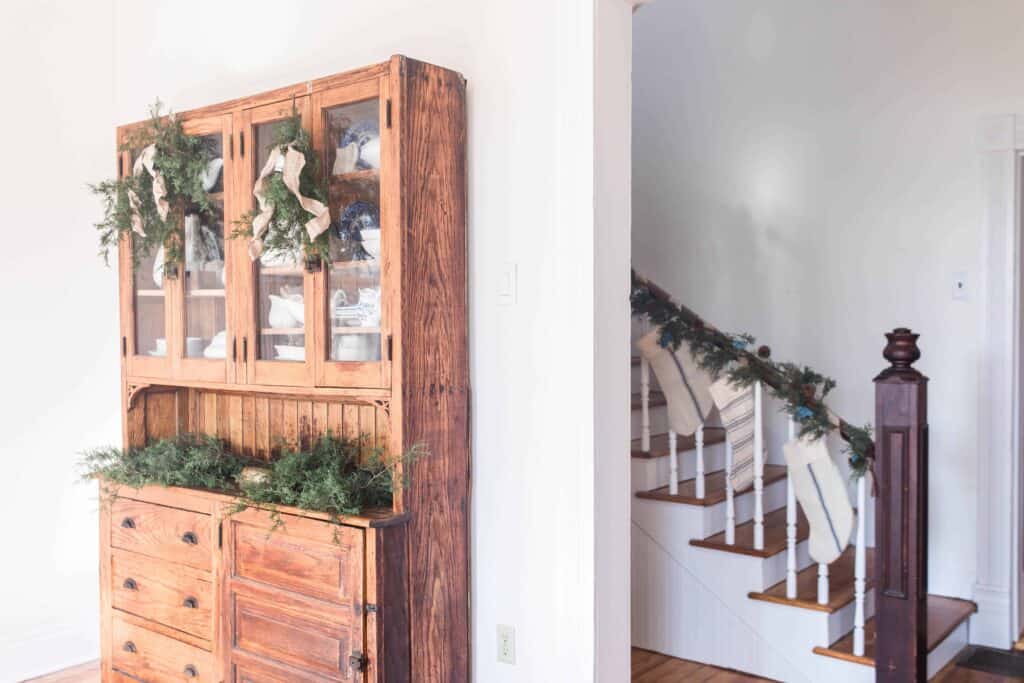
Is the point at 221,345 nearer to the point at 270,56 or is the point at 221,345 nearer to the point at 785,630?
the point at 270,56

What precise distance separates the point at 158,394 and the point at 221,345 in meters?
0.63

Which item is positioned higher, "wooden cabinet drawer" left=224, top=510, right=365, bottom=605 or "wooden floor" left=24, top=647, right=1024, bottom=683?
"wooden cabinet drawer" left=224, top=510, right=365, bottom=605

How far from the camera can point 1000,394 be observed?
368cm

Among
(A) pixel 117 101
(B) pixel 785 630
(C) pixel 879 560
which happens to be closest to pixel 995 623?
(B) pixel 785 630

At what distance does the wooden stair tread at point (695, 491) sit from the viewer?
140 inches

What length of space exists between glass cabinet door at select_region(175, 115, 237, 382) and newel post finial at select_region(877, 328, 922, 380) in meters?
2.05

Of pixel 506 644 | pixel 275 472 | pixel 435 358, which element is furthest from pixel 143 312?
pixel 506 644

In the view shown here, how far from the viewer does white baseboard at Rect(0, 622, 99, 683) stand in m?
3.40

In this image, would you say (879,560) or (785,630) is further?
(785,630)

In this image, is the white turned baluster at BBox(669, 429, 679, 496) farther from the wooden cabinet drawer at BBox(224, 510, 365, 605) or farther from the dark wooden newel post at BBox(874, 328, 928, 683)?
the wooden cabinet drawer at BBox(224, 510, 365, 605)

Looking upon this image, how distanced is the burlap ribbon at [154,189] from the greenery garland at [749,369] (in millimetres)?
1876

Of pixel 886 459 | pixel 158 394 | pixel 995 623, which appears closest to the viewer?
pixel 886 459

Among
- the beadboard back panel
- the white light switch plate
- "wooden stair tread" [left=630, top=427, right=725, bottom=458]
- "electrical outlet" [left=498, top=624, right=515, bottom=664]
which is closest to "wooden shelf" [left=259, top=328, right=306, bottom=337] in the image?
the beadboard back panel

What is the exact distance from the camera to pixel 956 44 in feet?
12.5
